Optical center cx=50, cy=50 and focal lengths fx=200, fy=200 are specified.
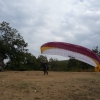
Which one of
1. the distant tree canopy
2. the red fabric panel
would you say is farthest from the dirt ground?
the distant tree canopy

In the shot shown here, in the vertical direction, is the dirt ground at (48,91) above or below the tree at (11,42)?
below

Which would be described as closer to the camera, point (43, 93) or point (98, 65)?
point (43, 93)

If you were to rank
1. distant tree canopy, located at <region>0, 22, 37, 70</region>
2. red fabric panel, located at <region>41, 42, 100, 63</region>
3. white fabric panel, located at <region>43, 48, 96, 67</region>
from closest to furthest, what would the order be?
red fabric panel, located at <region>41, 42, 100, 63</region>, white fabric panel, located at <region>43, 48, 96, 67</region>, distant tree canopy, located at <region>0, 22, 37, 70</region>

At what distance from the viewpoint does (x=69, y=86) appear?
1152 centimetres

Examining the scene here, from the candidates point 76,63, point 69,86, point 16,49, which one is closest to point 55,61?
point 76,63

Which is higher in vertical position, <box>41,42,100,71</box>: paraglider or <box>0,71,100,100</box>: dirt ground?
<box>41,42,100,71</box>: paraglider

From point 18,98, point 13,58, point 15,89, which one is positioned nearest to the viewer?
point 18,98

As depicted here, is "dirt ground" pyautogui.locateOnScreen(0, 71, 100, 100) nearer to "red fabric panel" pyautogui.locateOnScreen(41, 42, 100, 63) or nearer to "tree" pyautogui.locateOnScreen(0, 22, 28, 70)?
"red fabric panel" pyautogui.locateOnScreen(41, 42, 100, 63)

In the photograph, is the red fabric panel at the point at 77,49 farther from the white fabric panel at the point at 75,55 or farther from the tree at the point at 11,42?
the tree at the point at 11,42

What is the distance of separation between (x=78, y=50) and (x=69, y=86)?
247 inches

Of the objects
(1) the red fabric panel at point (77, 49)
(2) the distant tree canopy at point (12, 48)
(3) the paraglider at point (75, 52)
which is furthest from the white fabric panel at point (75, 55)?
(2) the distant tree canopy at point (12, 48)

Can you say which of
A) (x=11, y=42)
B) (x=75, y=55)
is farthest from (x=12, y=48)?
(x=75, y=55)

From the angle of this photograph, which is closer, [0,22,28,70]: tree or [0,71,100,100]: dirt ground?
[0,71,100,100]: dirt ground

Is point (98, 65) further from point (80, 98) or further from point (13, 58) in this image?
point (13, 58)
